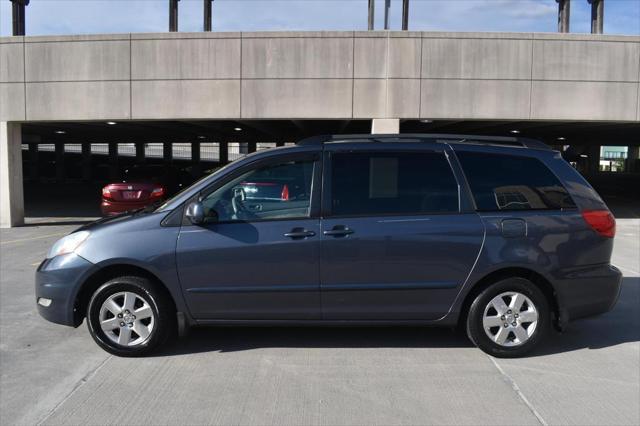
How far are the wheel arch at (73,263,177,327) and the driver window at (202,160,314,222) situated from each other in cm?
71

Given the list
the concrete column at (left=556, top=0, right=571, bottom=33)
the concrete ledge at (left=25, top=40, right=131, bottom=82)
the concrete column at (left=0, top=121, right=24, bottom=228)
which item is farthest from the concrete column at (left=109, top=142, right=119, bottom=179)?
the concrete column at (left=556, top=0, right=571, bottom=33)

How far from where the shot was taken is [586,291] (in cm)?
451

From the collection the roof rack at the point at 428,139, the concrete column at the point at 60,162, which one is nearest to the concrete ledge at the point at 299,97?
the roof rack at the point at 428,139

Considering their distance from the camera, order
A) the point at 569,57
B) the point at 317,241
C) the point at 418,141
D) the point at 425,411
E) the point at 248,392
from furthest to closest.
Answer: the point at 569,57
the point at 418,141
the point at 317,241
the point at 248,392
the point at 425,411

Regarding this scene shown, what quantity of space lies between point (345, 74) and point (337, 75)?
19 centimetres

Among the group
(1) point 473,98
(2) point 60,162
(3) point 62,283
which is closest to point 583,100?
(1) point 473,98

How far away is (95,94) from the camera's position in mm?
12812

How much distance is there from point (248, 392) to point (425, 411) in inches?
48.2

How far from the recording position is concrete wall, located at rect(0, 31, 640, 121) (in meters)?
12.3

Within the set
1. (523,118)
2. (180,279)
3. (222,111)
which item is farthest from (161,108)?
(180,279)

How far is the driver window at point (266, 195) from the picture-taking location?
173 inches

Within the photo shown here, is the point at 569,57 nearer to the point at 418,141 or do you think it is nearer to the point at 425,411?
the point at 418,141

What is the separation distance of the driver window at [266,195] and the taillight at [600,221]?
2378 mm

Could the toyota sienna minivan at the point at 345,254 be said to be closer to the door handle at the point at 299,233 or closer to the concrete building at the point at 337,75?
the door handle at the point at 299,233
